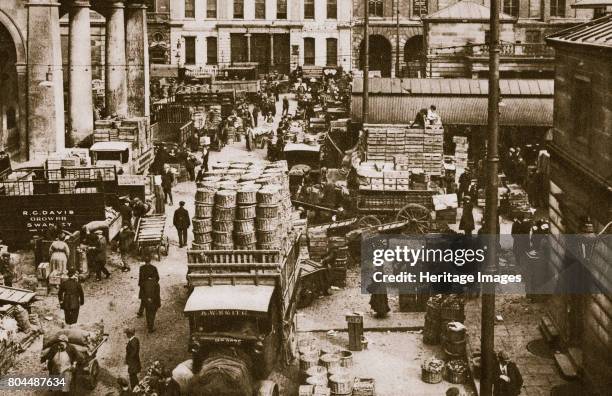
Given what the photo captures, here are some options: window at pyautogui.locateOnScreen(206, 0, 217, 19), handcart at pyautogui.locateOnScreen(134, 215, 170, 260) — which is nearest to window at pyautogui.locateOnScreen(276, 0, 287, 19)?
window at pyautogui.locateOnScreen(206, 0, 217, 19)

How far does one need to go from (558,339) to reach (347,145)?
24.0 metres

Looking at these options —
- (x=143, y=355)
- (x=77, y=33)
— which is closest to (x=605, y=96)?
(x=143, y=355)

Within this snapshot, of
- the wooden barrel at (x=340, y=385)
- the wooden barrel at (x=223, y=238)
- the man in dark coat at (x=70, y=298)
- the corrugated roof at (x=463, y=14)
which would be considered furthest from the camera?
the corrugated roof at (x=463, y=14)

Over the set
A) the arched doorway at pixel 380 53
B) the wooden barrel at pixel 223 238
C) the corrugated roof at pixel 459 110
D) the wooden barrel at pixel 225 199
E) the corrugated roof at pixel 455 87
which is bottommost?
the wooden barrel at pixel 223 238

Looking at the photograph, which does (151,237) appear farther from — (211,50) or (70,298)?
(211,50)

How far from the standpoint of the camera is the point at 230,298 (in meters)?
16.6

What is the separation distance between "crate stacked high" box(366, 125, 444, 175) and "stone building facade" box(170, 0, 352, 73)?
151 ft

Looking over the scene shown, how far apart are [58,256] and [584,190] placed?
13901 mm

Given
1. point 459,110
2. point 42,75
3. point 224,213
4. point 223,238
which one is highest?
point 42,75

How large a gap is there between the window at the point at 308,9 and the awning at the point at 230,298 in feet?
216

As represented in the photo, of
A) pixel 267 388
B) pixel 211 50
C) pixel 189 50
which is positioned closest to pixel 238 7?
pixel 211 50

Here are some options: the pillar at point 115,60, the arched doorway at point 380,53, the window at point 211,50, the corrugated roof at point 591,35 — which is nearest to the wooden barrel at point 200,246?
the corrugated roof at point 591,35

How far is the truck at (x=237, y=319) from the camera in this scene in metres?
15.6

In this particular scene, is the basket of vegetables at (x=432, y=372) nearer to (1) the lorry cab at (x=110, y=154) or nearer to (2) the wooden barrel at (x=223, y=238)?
(2) the wooden barrel at (x=223, y=238)
